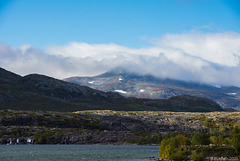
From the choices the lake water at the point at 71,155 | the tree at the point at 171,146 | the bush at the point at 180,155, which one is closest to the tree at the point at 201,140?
the tree at the point at 171,146

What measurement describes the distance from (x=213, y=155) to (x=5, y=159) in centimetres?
4776

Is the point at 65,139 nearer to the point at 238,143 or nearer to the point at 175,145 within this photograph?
the point at 175,145

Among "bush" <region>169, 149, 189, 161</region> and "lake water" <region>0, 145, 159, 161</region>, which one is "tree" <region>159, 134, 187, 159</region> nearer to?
"bush" <region>169, 149, 189, 161</region>

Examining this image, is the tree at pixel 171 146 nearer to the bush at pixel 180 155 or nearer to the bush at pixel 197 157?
the bush at pixel 180 155

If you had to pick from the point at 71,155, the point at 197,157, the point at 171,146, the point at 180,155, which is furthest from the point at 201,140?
the point at 71,155

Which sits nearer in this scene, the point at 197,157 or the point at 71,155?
the point at 197,157

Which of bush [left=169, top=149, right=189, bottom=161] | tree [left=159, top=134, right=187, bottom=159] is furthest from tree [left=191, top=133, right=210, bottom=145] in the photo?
bush [left=169, top=149, right=189, bottom=161]

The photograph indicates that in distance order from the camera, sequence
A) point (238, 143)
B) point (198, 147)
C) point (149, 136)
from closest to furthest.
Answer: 1. point (238, 143)
2. point (198, 147)
3. point (149, 136)

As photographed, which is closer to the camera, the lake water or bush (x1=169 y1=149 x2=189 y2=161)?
bush (x1=169 y1=149 x2=189 y2=161)

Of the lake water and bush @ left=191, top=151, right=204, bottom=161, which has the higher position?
bush @ left=191, top=151, right=204, bottom=161

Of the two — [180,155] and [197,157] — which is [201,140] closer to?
[180,155]

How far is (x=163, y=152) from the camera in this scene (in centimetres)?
9238

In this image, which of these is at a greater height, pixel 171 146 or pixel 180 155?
pixel 171 146

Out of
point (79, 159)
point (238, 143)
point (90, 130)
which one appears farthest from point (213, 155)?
point (90, 130)
